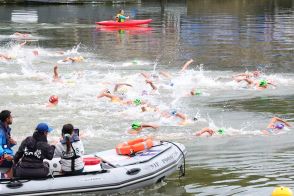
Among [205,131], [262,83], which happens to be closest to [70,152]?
[205,131]

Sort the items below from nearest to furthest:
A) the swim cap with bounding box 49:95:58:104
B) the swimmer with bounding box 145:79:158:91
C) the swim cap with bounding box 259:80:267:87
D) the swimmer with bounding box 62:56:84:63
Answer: the swim cap with bounding box 49:95:58:104 → the swimmer with bounding box 145:79:158:91 → the swim cap with bounding box 259:80:267:87 → the swimmer with bounding box 62:56:84:63

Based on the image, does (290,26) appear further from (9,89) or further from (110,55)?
(9,89)

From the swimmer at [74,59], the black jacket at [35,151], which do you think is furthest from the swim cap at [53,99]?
the swimmer at [74,59]

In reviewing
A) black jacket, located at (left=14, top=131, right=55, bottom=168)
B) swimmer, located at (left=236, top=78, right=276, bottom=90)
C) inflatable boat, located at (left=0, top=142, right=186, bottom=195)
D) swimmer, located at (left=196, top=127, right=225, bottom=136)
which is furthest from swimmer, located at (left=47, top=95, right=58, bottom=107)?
black jacket, located at (left=14, top=131, right=55, bottom=168)

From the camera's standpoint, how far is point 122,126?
646 inches

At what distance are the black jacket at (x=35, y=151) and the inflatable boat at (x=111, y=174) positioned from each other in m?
0.33

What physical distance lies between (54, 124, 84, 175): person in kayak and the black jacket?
0.41m

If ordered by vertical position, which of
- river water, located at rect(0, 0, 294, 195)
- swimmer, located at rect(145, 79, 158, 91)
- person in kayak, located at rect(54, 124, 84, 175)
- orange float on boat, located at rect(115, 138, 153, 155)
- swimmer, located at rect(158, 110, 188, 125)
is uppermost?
person in kayak, located at rect(54, 124, 84, 175)

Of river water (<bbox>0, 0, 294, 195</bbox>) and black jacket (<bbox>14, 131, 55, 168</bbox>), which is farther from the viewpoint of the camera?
river water (<bbox>0, 0, 294, 195</bbox>)

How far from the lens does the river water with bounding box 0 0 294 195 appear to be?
520 inches

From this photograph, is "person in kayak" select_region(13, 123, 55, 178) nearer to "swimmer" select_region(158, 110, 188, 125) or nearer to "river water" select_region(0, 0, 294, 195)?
"river water" select_region(0, 0, 294, 195)

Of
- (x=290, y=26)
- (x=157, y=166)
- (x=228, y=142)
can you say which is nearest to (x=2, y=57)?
A: (x=228, y=142)

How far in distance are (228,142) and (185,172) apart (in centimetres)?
262

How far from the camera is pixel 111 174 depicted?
35.4 feet
